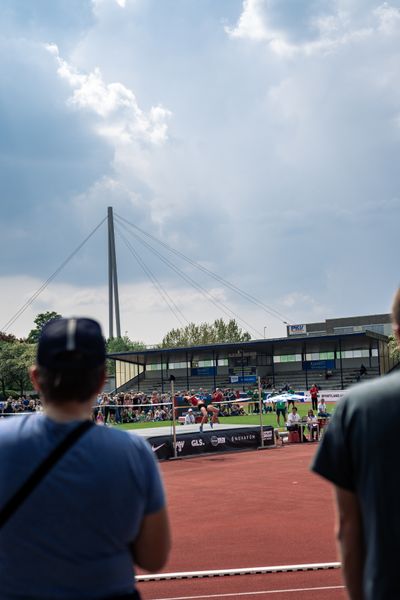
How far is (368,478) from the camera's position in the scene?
7.76ft

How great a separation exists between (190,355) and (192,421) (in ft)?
156

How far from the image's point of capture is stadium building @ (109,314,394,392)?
250 feet

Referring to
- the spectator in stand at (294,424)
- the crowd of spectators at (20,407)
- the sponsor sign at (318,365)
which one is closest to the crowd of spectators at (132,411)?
the crowd of spectators at (20,407)

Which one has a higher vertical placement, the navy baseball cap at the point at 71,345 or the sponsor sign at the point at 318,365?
the sponsor sign at the point at 318,365

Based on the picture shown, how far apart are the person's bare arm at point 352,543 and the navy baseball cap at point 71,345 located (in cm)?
101

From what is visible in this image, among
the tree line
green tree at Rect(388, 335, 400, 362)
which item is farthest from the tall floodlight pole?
green tree at Rect(388, 335, 400, 362)

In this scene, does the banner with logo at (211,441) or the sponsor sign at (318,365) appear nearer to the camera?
the banner with logo at (211,441)

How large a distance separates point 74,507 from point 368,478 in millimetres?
1015

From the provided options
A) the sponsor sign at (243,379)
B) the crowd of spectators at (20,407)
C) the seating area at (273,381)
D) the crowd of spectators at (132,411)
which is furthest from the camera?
the sponsor sign at (243,379)

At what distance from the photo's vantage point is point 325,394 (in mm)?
32062

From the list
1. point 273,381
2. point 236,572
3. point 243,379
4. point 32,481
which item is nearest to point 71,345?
point 32,481

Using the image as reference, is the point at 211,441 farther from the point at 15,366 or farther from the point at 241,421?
the point at 15,366

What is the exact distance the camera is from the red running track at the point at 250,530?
8.05 meters

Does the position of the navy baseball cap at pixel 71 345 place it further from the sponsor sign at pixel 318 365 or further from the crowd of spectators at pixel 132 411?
the sponsor sign at pixel 318 365
